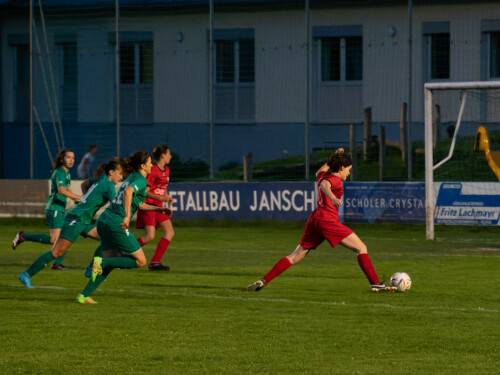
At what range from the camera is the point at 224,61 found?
2602cm

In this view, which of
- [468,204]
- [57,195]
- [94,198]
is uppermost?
[94,198]

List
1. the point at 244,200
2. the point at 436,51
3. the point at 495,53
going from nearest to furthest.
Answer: the point at 244,200, the point at 436,51, the point at 495,53

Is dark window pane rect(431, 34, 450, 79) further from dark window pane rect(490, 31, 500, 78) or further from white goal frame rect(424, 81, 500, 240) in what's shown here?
white goal frame rect(424, 81, 500, 240)

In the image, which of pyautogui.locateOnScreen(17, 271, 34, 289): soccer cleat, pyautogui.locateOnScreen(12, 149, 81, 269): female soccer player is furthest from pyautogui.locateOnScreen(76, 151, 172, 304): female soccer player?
pyautogui.locateOnScreen(12, 149, 81, 269): female soccer player

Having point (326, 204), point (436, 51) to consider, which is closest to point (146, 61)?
point (436, 51)

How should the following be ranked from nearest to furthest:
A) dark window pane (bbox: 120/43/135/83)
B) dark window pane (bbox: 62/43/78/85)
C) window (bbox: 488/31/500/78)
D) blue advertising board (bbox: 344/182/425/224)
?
1. blue advertising board (bbox: 344/182/425/224)
2. window (bbox: 488/31/500/78)
3. dark window pane (bbox: 120/43/135/83)
4. dark window pane (bbox: 62/43/78/85)

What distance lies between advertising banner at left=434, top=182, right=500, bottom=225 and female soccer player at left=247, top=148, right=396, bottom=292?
786 centimetres

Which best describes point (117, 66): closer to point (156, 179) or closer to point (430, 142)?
point (430, 142)

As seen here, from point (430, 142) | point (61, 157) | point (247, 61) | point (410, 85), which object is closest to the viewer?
point (61, 157)

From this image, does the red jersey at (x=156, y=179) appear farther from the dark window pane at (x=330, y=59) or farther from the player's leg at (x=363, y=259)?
the dark window pane at (x=330, y=59)

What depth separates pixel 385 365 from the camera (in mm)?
7867

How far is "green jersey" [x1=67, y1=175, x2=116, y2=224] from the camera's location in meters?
12.2

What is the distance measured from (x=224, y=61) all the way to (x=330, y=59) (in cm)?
272

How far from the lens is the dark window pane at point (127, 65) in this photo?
26.6 m
